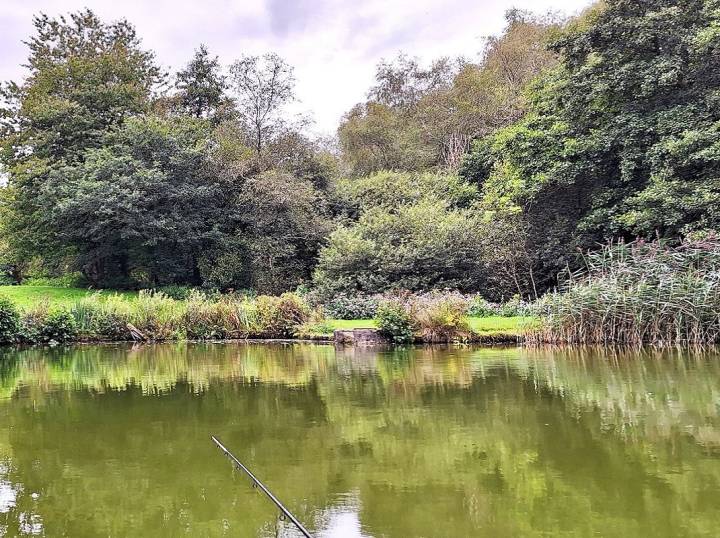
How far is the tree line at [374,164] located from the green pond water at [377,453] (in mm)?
8826

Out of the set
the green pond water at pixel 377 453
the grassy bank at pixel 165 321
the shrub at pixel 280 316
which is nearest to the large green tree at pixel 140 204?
the grassy bank at pixel 165 321

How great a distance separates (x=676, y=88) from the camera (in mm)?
14562

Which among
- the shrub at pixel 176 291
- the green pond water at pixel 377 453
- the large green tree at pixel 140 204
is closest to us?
the green pond water at pixel 377 453

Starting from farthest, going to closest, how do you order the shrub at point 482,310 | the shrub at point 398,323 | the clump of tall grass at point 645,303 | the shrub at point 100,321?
the shrub at point 100,321, the shrub at point 482,310, the shrub at point 398,323, the clump of tall grass at point 645,303

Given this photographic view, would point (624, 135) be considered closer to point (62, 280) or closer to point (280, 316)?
point (280, 316)

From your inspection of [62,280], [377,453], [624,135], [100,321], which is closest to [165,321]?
[100,321]

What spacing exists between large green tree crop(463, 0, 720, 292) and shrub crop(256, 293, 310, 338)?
7.50 metres

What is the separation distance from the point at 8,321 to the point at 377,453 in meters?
12.5

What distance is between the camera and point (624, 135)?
14.6 m

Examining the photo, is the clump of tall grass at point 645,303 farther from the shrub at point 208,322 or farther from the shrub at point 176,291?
the shrub at point 176,291

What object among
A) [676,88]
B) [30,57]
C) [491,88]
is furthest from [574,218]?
[30,57]

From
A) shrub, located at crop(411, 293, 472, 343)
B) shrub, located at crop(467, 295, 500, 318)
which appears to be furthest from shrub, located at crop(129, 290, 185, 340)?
shrub, located at crop(467, 295, 500, 318)

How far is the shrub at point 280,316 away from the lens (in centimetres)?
1384

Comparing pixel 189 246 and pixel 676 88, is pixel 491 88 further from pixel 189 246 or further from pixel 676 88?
pixel 189 246
